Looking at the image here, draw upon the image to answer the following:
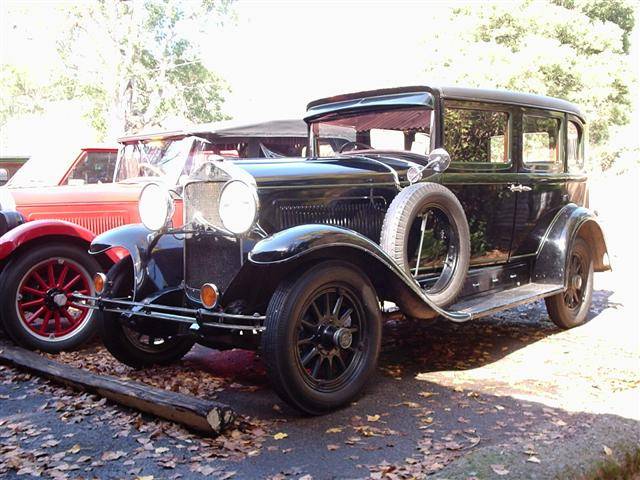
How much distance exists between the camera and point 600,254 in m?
6.29

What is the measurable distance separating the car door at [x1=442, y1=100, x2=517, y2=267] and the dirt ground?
950 mm

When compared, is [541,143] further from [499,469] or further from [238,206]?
[499,469]

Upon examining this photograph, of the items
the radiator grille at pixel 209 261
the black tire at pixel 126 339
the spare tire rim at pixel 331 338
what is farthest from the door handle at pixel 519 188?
the black tire at pixel 126 339

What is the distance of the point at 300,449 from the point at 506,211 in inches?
119

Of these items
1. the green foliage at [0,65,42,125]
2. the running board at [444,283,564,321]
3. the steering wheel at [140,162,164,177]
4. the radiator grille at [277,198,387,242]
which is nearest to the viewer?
the radiator grille at [277,198,387,242]

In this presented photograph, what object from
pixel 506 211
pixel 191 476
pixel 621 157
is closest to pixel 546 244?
pixel 506 211

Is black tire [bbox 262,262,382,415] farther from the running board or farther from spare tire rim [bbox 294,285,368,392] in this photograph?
the running board

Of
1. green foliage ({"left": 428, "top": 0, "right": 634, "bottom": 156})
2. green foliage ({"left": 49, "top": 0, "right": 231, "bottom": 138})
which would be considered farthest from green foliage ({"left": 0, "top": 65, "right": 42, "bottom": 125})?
green foliage ({"left": 428, "top": 0, "right": 634, "bottom": 156})

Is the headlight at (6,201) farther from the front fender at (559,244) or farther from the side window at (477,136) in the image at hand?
the front fender at (559,244)

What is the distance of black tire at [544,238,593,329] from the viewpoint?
5953 mm

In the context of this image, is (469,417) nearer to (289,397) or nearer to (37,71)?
(289,397)

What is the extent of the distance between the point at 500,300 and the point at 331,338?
71.7 inches

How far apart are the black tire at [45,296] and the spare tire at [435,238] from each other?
2720 mm

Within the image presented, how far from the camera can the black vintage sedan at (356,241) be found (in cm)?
372
